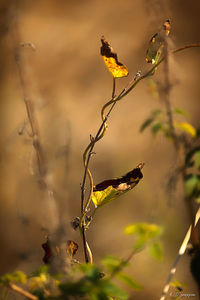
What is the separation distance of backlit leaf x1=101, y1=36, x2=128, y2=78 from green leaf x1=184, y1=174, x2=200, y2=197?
0.18 meters

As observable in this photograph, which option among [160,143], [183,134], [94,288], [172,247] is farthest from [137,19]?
[94,288]

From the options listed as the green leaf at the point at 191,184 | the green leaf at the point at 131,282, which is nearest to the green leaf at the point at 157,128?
the green leaf at the point at 191,184

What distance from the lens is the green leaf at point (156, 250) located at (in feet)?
1.22

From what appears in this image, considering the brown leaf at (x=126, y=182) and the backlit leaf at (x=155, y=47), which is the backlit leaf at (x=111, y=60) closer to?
the backlit leaf at (x=155, y=47)

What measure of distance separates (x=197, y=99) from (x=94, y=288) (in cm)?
107

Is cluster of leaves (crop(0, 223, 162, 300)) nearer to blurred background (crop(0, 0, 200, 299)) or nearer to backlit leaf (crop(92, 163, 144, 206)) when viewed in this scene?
backlit leaf (crop(92, 163, 144, 206))

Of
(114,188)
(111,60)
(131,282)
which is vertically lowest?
(131,282)

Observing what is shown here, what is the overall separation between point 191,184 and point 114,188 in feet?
0.49

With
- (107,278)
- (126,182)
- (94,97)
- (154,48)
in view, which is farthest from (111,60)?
(94,97)

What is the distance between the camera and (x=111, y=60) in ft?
1.72

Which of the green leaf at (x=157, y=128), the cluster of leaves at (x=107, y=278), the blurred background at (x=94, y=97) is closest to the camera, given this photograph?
the cluster of leaves at (x=107, y=278)

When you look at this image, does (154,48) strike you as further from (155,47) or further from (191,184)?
(191,184)

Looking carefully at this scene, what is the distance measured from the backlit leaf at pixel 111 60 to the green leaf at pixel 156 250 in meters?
0.25

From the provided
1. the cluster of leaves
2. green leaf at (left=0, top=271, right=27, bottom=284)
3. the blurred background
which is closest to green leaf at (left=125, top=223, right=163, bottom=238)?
the cluster of leaves
